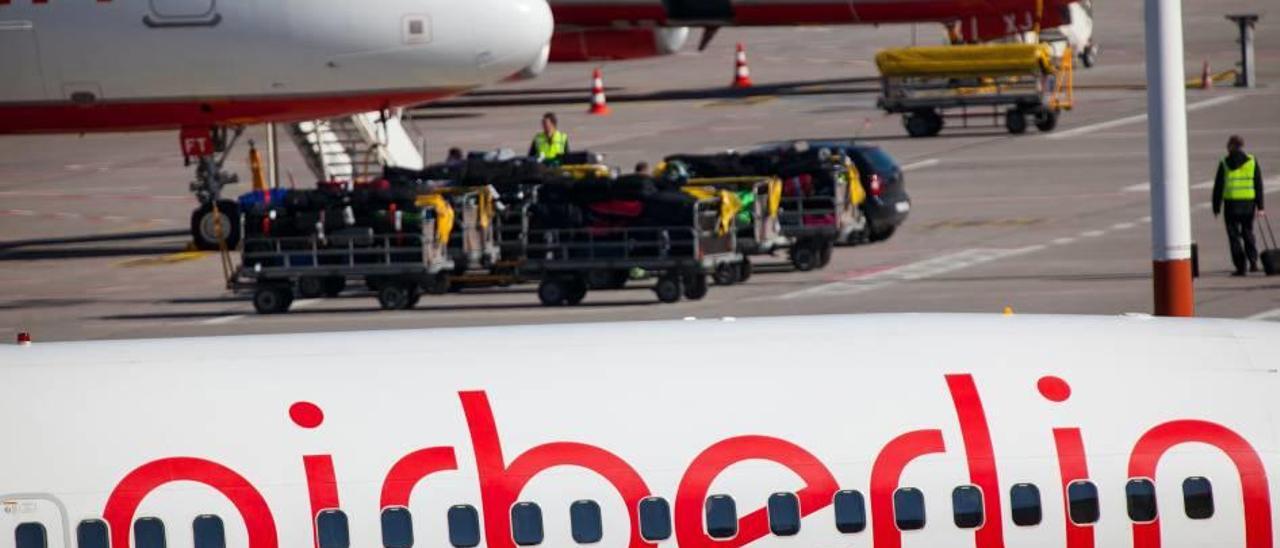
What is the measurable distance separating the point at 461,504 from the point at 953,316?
3.52 metres

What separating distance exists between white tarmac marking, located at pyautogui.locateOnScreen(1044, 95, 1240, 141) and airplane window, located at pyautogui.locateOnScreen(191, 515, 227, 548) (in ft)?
133

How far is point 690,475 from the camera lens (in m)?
12.9

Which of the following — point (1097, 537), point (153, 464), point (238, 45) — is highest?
point (238, 45)

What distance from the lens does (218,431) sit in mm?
12984

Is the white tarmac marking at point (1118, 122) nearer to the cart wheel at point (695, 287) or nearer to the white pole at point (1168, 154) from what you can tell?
the cart wheel at point (695, 287)

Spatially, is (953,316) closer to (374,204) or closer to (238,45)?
(374,204)

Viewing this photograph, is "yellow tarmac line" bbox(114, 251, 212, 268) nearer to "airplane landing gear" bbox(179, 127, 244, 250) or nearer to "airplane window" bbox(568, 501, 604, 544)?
"airplane landing gear" bbox(179, 127, 244, 250)

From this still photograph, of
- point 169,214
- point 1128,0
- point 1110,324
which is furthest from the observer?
point 1128,0

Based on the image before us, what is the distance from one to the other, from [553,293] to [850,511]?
19132 mm

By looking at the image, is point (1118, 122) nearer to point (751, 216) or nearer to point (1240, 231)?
point (1240, 231)

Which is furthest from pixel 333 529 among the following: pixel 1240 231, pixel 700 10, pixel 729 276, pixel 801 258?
pixel 700 10

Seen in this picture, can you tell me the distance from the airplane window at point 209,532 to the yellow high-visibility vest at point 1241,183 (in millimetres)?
22302

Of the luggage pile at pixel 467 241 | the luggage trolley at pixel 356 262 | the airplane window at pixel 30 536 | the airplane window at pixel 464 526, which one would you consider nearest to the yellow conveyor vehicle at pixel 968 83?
the luggage pile at pixel 467 241

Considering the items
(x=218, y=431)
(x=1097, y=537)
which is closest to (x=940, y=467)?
(x=1097, y=537)
